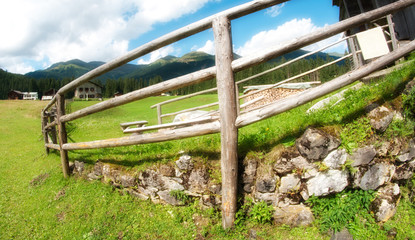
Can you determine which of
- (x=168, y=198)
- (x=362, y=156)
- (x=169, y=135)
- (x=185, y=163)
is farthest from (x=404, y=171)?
(x=168, y=198)

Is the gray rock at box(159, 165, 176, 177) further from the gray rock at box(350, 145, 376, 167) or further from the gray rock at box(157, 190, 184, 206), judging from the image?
the gray rock at box(350, 145, 376, 167)

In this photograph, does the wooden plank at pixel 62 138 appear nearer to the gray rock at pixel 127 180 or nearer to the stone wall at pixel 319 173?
the gray rock at pixel 127 180

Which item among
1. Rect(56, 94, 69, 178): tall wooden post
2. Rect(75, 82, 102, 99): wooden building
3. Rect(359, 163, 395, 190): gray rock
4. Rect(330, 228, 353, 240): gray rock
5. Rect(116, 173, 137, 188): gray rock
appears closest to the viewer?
Rect(330, 228, 353, 240): gray rock

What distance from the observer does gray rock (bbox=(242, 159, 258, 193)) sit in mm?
3314

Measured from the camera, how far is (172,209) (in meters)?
3.73

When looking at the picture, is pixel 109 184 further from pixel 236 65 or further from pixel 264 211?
pixel 236 65

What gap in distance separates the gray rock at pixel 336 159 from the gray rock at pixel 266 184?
77 cm

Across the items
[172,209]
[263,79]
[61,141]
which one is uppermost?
[263,79]

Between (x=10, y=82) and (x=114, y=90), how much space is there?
51.4 metres

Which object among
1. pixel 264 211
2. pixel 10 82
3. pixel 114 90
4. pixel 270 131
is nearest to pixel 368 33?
pixel 270 131

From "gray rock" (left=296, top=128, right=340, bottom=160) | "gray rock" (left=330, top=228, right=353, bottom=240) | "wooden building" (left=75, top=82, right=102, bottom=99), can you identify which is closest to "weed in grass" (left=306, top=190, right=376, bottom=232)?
"gray rock" (left=330, top=228, right=353, bottom=240)

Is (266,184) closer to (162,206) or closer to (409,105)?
(162,206)

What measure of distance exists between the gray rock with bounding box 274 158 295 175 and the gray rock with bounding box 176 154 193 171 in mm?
1394

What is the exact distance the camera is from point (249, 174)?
3.32 meters
